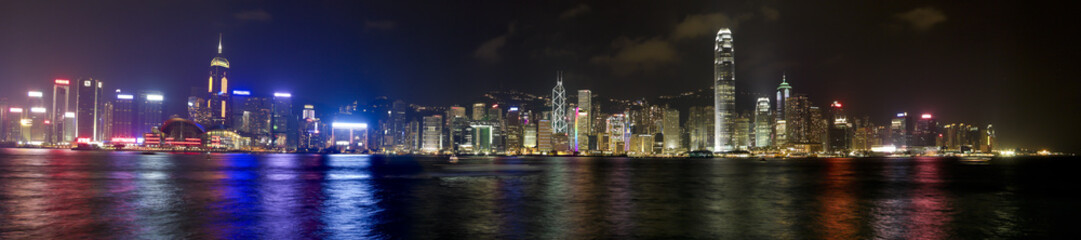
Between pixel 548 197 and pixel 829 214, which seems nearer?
pixel 829 214

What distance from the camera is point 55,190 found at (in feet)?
132

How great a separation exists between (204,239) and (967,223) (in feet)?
96.0

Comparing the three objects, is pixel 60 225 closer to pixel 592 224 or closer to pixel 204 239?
pixel 204 239

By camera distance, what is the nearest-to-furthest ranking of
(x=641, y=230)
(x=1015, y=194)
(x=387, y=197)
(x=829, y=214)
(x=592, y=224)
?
1. (x=641, y=230)
2. (x=592, y=224)
3. (x=829, y=214)
4. (x=387, y=197)
5. (x=1015, y=194)

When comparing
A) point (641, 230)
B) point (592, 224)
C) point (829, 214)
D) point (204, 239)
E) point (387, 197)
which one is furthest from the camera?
point (387, 197)

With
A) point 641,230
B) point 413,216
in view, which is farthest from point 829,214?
point 413,216

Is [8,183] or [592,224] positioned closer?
[592,224]

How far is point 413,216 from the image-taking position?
27609 millimetres

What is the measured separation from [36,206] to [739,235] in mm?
31696

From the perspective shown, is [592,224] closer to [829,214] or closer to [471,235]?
[471,235]

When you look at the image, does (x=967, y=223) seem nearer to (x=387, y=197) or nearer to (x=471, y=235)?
(x=471, y=235)

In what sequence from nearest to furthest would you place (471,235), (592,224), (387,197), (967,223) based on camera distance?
(471,235) → (592,224) → (967,223) → (387,197)

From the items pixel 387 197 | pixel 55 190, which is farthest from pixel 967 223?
pixel 55 190

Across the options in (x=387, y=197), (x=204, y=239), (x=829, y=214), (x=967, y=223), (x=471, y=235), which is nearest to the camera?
(x=204, y=239)
